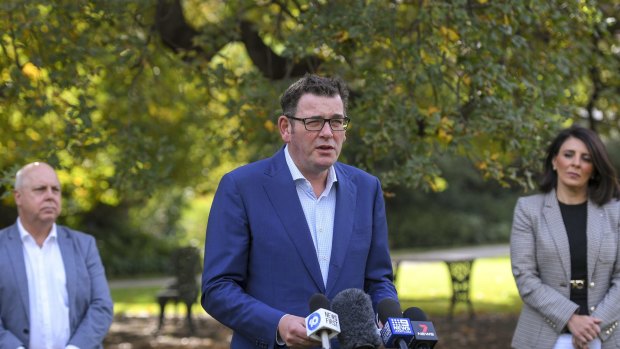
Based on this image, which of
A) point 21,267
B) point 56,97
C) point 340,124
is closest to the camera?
point 340,124

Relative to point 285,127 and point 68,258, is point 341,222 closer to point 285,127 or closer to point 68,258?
point 285,127

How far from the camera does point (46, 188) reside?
17.8ft

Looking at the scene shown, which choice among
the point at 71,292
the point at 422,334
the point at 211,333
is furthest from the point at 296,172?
the point at 211,333

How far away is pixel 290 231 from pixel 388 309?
21.2 inches

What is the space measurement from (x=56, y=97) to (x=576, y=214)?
4734mm

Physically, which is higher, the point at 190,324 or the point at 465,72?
the point at 465,72

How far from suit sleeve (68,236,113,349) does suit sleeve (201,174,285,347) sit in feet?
6.01

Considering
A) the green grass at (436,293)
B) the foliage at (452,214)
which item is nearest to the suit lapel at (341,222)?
Answer: the green grass at (436,293)

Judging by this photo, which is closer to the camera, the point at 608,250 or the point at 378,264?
the point at 378,264

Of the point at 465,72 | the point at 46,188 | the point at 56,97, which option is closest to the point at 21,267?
the point at 46,188

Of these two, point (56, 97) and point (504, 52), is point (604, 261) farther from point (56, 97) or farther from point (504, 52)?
point (56, 97)

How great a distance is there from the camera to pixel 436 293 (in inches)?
695

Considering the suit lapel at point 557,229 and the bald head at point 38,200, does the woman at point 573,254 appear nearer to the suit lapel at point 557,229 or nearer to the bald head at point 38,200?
the suit lapel at point 557,229

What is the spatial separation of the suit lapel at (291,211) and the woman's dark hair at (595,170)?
2.49 m
